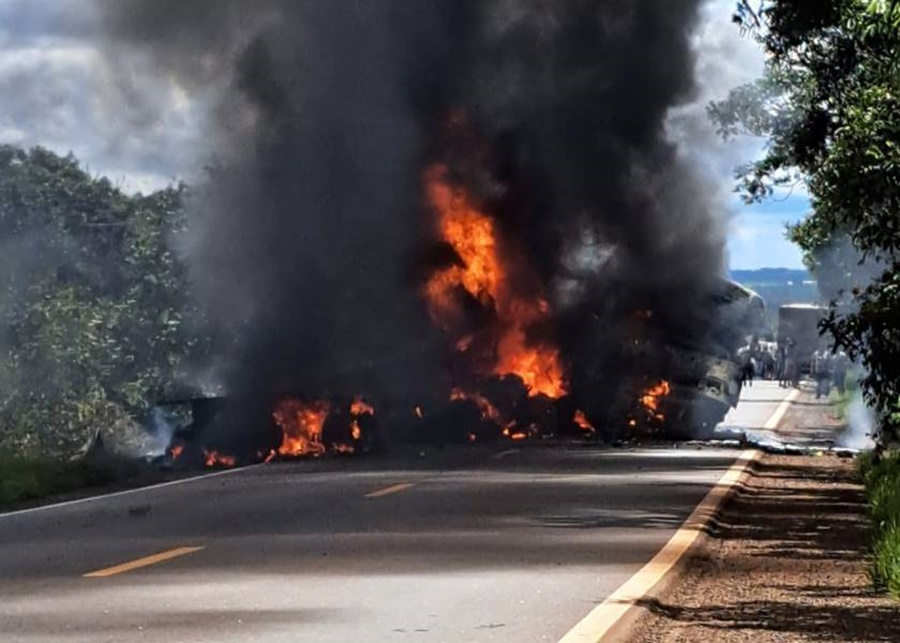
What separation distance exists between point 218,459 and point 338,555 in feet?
50.2

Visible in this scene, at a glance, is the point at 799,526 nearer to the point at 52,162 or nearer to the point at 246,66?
the point at 246,66

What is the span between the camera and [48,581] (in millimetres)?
14070

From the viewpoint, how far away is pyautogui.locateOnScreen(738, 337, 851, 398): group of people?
73562 mm

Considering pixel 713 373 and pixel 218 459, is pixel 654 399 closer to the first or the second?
pixel 713 373

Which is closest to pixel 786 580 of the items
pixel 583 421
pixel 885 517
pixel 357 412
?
pixel 885 517

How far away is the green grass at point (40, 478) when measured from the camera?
74.1ft

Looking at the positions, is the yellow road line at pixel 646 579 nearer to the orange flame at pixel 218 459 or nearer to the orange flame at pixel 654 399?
the orange flame at pixel 218 459

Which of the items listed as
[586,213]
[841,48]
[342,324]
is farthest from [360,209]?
[841,48]

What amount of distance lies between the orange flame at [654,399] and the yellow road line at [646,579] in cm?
1312

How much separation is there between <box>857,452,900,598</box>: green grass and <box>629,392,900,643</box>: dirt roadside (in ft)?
0.52

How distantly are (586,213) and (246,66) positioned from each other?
766 centimetres

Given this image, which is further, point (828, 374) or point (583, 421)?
point (828, 374)

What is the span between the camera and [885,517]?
714 inches

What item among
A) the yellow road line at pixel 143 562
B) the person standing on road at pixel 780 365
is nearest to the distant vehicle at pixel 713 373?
the yellow road line at pixel 143 562
